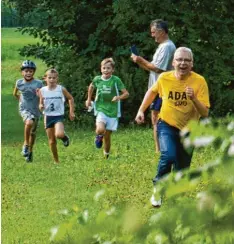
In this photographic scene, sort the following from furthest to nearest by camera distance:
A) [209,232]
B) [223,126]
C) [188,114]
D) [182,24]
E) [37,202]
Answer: [182,24]
[37,202]
[188,114]
[223,126]
[209,232]

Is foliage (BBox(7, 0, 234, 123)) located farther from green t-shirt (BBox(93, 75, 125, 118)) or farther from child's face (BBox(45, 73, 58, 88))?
child's face (BBox(45, 73, 58, 88))

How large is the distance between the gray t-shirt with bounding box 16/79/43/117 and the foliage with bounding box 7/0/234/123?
6756 mm

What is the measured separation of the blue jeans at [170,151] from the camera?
9461 mm

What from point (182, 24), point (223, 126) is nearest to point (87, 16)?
point (182, 24)

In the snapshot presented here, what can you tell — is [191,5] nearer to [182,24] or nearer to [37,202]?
[182,24]

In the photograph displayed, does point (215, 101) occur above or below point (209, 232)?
below

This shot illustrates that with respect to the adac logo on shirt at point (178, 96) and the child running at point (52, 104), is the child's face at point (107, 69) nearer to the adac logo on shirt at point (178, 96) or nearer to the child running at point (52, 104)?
the child running at point (52, 104)

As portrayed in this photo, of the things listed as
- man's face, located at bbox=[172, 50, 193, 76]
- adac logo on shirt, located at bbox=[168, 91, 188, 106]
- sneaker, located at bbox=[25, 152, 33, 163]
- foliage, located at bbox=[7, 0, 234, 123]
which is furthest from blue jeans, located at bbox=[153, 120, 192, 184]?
foliage, located at bbox=[7, 0, 234, 123]

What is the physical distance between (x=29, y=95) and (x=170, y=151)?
233 inches

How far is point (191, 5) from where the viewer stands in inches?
862

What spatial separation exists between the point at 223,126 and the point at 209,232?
13.3 inches

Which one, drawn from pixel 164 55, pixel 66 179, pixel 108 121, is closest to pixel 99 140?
pixel 108 121

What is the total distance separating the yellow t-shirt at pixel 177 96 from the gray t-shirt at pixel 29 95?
554 centimetres

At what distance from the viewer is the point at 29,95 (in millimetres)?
15055
